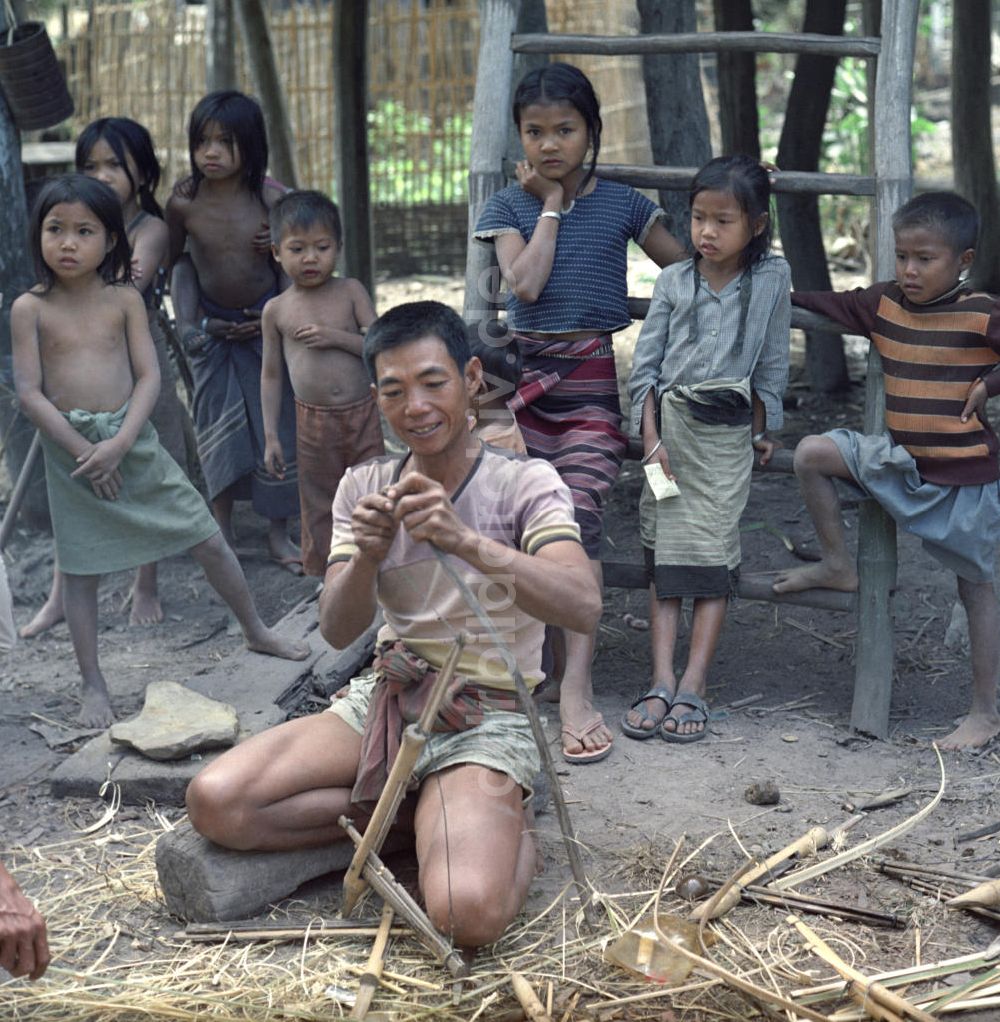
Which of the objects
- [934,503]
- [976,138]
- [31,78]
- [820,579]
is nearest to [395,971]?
[820,579]

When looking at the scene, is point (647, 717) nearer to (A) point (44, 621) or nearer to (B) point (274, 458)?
(B) point (274, 458)

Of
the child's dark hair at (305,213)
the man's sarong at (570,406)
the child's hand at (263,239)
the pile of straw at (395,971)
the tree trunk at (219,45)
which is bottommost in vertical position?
the pile of straw at (395,971)

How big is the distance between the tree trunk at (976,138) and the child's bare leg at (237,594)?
4641 millimetres

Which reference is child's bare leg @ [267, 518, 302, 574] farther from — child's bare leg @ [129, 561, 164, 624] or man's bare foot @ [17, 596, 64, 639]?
man's bare foot @ [17, 596, 64, 639]

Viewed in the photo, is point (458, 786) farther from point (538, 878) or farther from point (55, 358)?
point (55, 358)

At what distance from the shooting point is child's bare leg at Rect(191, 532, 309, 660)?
14.3 ft

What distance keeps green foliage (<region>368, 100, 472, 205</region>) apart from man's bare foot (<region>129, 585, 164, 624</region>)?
6148 millimetres

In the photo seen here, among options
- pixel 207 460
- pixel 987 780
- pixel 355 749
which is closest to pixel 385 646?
pixel 355 749

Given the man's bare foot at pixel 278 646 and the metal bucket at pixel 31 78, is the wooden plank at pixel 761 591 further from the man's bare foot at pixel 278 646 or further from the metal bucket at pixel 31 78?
the metal bucket at pixel 31 78

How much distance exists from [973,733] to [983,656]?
0.70 feet

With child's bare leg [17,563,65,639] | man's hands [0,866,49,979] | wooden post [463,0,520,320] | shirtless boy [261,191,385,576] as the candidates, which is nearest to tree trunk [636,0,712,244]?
wooden post [463,0,520,320]

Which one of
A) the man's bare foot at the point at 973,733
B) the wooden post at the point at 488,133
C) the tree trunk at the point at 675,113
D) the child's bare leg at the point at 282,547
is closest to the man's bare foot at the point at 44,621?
the child's bare leg at the point at 282,547

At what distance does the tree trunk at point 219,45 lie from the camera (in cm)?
779

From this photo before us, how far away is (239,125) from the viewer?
4805 mm
